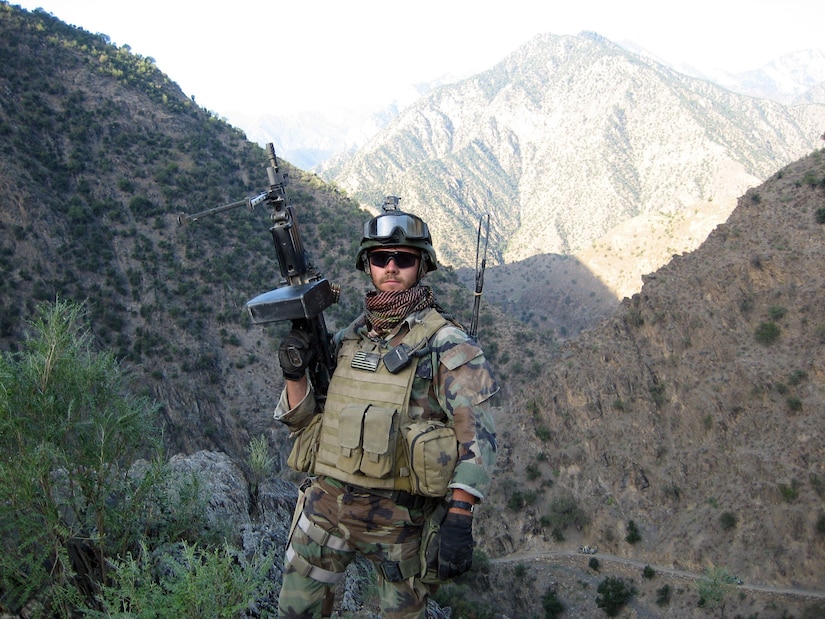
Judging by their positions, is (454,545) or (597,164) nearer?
(454,545)

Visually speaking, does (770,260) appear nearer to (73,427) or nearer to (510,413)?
(510,413)

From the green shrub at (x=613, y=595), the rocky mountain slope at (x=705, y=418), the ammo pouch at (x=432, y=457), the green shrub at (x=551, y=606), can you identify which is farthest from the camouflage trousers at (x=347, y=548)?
the rocky mountain slope at (x=705, y=418)

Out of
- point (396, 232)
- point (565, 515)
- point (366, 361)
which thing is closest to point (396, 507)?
point (366, 361)

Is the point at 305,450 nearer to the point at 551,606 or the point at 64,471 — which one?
the point at 64,471

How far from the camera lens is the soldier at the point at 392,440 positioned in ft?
10.9

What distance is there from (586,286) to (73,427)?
75.5m

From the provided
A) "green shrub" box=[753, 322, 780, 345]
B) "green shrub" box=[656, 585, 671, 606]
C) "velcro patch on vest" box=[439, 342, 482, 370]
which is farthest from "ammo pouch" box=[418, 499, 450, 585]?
"green shrub" box=[753, 322, 780, 345]

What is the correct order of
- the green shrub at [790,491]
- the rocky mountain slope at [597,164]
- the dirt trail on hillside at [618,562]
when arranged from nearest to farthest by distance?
1. the dirt trail on hillside at [618,562]
2. the green shrub at [790,491]
3. the rocky mountain slope at [597,164]

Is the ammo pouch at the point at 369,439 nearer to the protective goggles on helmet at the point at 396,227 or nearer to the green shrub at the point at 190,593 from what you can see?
the green shrub at the point at 190,593

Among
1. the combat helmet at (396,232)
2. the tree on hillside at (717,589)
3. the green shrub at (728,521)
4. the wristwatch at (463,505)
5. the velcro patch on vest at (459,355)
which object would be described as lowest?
the tree on hillside at (717,589)

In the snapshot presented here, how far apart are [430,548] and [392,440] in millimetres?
843

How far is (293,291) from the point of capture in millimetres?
3625

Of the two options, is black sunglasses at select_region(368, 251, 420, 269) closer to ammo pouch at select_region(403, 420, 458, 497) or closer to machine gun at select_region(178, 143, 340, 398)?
machine gun at select_region(178, 143, 340, 398)

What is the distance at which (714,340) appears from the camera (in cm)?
2636
